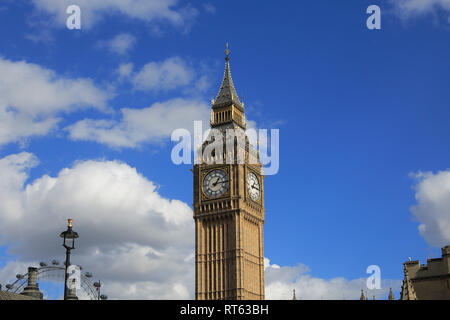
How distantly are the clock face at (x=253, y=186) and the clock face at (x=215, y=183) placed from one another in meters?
4.11

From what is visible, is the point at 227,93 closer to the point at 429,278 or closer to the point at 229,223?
the point at 229,223

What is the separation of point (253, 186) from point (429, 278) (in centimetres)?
6452

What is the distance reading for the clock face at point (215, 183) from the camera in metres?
109

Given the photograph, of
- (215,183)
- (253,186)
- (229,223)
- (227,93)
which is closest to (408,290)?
(229,223)

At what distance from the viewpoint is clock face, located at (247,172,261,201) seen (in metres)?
111

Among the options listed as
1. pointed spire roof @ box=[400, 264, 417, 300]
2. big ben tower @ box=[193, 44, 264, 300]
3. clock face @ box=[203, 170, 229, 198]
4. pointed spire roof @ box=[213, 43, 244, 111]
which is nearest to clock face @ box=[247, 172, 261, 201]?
big ben tower @ box=[193, 44, 264, 300]

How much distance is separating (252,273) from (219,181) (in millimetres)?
15504

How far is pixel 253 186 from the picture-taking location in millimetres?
112562

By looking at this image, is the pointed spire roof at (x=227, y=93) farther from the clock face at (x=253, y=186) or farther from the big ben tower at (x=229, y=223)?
the clock face at (x=253, y=186)

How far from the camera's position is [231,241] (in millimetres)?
107312

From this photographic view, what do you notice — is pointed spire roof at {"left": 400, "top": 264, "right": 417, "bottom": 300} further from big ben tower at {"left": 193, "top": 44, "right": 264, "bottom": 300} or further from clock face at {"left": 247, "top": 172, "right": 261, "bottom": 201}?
clock face at {"left": 247, "top": 172, "right": 261, "bottom": 201}
